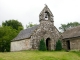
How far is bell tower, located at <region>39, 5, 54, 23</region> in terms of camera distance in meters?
35.3

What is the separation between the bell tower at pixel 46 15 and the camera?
1390 inches

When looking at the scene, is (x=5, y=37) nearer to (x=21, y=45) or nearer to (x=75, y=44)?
(x=21, y=45)

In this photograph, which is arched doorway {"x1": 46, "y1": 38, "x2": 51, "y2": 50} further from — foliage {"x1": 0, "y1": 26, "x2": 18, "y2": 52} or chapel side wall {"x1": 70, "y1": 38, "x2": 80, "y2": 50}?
foliage {"x1": 0, "y1": 26, "x2": 18, "y2": 52}

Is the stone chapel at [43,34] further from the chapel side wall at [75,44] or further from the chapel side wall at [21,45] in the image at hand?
the chapel side wall at [75,44]

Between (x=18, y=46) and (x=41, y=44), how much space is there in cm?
603

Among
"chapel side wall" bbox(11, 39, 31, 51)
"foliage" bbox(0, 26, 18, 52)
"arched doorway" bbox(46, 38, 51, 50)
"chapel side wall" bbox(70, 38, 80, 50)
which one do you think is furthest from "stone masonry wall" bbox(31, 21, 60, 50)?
"foliage" bbox(0, 26, 18, 52)

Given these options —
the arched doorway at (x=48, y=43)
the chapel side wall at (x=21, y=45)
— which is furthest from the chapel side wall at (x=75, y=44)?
the chapel side wall at (x=21, y=45)

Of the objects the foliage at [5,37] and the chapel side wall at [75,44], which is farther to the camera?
the foliage at [5,37]

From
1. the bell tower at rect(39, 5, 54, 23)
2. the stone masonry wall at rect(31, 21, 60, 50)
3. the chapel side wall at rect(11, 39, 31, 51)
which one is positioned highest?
the bell tower at rect(39, 5, 54, 23)

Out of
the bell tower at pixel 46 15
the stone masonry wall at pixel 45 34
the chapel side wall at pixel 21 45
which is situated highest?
the bell tower at pixel 46 15

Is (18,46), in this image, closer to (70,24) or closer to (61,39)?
(61,39)

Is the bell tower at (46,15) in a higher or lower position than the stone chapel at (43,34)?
higher

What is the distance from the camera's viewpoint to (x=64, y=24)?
86688mm

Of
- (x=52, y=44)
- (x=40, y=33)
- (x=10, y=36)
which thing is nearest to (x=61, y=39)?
(x=52, y=44)
